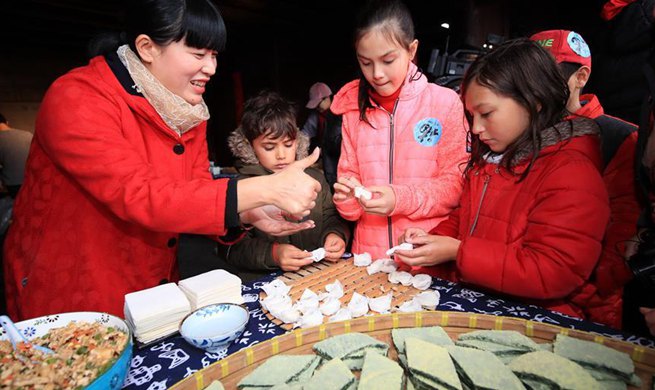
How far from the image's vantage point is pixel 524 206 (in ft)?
4.89

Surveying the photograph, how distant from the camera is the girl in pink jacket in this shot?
1858 millimetres

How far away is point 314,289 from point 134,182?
837 millimetres

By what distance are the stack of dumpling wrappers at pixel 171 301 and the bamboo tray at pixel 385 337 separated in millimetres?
356

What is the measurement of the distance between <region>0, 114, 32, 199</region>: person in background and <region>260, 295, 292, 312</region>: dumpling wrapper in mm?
5863

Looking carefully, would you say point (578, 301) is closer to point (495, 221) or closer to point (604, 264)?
point (604, 264)

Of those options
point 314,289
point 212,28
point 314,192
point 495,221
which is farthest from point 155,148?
point 495,221

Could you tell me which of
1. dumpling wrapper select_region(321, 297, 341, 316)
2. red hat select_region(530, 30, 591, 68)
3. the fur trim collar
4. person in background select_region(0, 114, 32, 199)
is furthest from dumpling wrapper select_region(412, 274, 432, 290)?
person in background select_region(0, 114, 32, 199)

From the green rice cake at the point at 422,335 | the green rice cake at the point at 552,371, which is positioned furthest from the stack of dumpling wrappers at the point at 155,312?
the green rice cake at the point at 552,371

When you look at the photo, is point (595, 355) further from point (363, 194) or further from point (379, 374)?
point (363, 194)

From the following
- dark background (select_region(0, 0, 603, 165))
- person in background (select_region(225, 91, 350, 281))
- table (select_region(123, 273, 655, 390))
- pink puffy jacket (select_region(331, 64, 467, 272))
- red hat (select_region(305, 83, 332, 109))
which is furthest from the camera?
red hat (select_region(305, 83, 332, 109))

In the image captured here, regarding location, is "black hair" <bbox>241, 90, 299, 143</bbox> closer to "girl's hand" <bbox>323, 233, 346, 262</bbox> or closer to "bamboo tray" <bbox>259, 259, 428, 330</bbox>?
"girl's hand" <bbox>323, 233, 346, 262</bbox>

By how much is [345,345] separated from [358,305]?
283 millimetres

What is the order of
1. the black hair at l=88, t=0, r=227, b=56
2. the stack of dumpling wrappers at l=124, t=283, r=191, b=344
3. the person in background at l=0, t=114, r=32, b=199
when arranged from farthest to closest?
the person in background at l=0, t=114, r=32, b=199
the black hair at l=88, t=0, r=227, b=56
the stack of dumpling wrappers at l=124, t=283, r=191, b=344

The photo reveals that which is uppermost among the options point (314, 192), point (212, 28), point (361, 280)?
point (212, 28)
